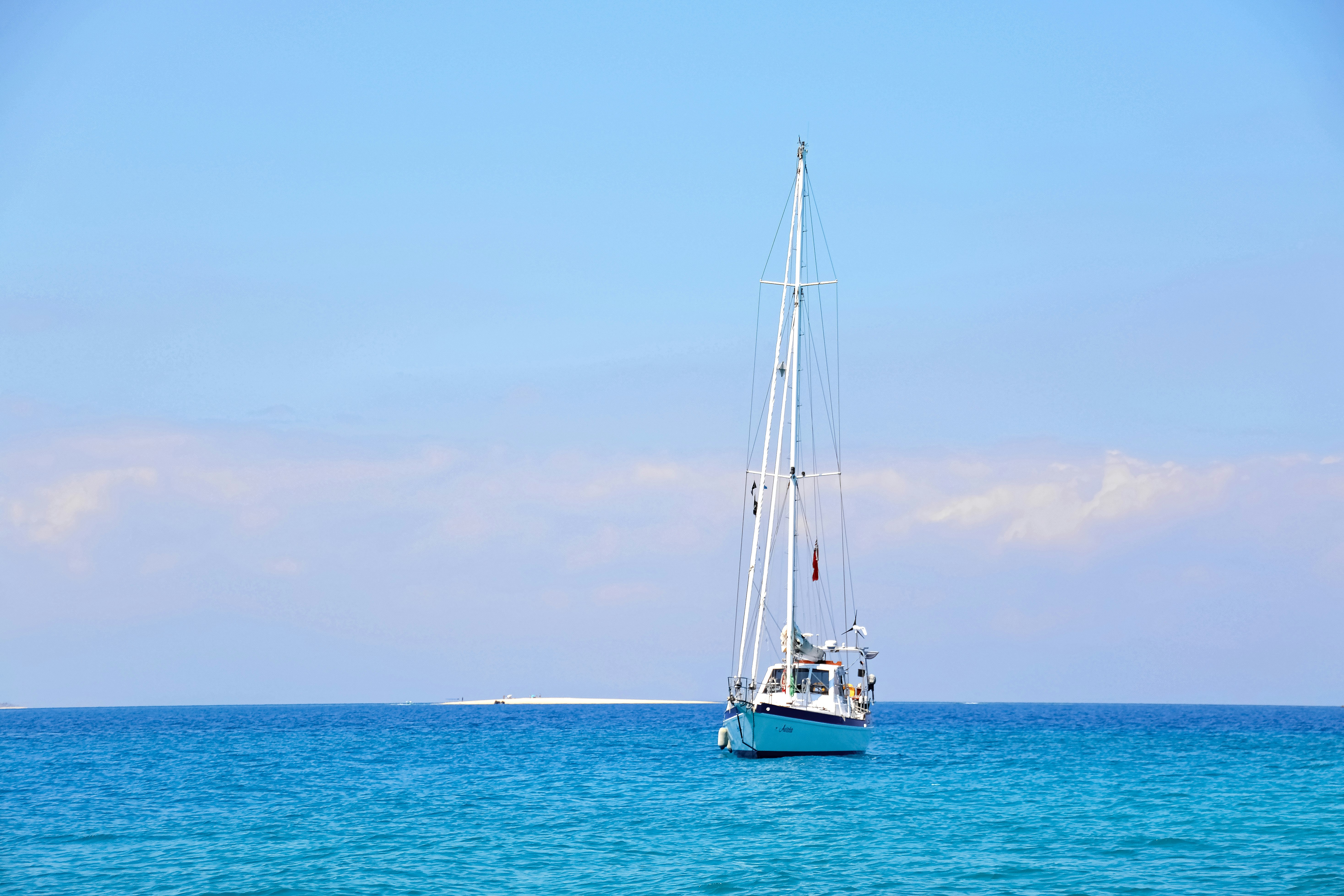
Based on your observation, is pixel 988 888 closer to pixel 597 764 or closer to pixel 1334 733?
pixel 597 764

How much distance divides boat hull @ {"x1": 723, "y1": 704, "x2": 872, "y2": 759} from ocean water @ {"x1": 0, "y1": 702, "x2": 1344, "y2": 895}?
108cm

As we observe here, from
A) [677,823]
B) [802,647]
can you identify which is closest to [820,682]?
[802,647]

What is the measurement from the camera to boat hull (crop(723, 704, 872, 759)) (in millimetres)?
62562

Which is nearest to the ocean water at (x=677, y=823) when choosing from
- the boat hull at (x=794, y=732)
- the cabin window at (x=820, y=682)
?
the boat hull at (x=794, y=732)

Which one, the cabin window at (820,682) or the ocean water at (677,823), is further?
the cabin window at (820,682)

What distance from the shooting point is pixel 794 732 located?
6325 centimetres

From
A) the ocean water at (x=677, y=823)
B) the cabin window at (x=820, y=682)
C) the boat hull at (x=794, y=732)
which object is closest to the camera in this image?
the ocean water at (x=677, y=823)

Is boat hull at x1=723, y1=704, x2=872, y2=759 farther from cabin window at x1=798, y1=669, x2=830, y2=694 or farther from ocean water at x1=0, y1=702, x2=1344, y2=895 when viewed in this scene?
cabin window at x1=798, y1=669, x2=830, y2=694

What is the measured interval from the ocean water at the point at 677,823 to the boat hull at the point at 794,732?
3.55 ft

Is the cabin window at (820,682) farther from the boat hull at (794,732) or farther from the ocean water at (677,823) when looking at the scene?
the ocean water at (677,823)

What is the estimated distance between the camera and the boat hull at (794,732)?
62562 millimetres

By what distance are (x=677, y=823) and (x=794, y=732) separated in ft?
73.3

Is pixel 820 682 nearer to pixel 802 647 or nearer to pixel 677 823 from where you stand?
pixel 802 647

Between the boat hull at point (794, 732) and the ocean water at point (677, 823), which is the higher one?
the boat hull at point (794, 732)
